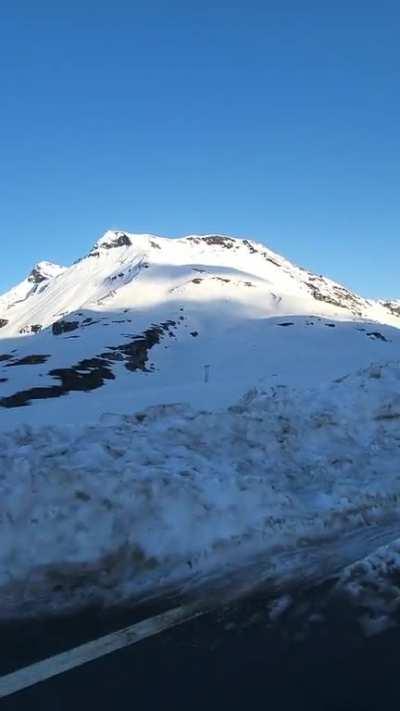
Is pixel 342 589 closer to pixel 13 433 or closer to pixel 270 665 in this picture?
pixel 270 665

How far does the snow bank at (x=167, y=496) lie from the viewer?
219 inches

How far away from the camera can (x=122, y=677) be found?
13.6ft

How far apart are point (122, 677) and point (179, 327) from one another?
76.3 meters

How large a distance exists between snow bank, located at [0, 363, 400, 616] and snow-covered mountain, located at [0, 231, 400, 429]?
3.12m

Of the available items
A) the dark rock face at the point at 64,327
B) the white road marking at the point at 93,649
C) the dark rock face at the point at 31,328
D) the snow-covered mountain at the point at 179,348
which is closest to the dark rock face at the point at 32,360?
the snow-covered mountain at the point at 179,348

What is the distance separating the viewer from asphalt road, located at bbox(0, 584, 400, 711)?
391 cm

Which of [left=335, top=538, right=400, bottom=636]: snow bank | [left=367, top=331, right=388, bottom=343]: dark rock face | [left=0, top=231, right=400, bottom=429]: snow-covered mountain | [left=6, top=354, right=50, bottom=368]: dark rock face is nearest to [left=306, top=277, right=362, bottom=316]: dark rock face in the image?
[left=0, top=231, right=400, bottom=429]: snow-covered mountain

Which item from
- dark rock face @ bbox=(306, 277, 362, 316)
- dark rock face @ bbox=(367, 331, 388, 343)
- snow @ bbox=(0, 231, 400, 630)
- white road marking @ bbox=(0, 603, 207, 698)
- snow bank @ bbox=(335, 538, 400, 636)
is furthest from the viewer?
dark rock face @ bbox=(306, 277, 362, 316)

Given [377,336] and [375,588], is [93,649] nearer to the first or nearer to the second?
[375,588]

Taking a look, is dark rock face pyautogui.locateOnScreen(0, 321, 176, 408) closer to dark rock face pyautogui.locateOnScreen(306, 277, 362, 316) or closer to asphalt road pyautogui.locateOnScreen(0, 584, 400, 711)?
asphalt road pyautogui.locateOnScreen(0, 584, 400, 711)

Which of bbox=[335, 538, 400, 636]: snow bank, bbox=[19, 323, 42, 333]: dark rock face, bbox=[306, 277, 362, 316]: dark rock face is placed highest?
bbox=[306, 277, 362, 316]: dark rock face

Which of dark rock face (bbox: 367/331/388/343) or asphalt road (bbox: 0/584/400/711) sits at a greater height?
dark rock face (bbox: 367/331/388/343)

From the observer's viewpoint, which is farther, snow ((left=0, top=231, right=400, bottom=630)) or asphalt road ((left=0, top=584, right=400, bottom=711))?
snow ((left=0, top=231, right=400, bottom=630))

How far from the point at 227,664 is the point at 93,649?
99cm
